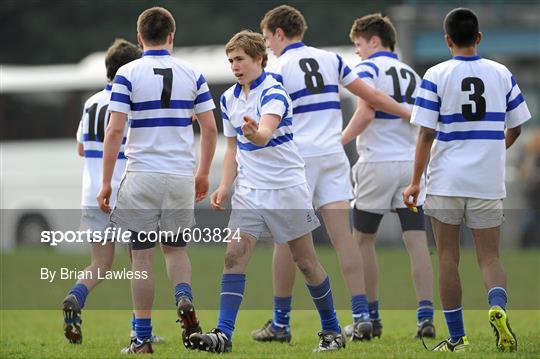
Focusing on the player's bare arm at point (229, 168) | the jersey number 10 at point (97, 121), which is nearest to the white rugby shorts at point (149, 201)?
the player's bare arm at point (229, 168)

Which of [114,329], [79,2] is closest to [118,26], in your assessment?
[79,2]

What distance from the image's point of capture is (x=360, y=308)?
873cm

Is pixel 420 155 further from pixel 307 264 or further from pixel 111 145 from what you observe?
pixel 111 145

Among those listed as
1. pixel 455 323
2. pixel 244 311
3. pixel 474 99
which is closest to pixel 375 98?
pixel 474 99

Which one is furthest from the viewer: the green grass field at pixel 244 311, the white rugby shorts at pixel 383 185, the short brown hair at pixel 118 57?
the white rugby shorts at pixel 383 185

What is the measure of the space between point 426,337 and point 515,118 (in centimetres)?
206

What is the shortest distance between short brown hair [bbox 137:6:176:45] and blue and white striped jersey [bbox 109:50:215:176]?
0.09 meters

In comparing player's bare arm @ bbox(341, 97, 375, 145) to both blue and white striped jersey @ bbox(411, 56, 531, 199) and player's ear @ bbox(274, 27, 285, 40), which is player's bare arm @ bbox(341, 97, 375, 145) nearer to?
player's ear @ bbox(274, 27, 285, 40)

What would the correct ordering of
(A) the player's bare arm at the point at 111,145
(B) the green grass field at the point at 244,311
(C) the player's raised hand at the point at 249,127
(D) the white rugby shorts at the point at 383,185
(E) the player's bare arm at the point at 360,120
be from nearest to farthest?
(C) the player's raised hand at the point at 249,127 < (A) the player's bare arm at the point at 111,145 < (B) the green grass field at the point at 244,311 < (E) the player's bare arm at the point at 360,120 < (D) the white rugby shorts at the point at 383,185

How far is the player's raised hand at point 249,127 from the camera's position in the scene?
702cm

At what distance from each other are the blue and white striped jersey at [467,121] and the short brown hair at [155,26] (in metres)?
1.74

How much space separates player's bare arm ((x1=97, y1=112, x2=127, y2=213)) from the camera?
25.5ft

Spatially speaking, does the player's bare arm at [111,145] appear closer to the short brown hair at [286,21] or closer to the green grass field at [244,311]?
the green grass field at [244,311]

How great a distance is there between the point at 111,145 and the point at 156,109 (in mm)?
377
